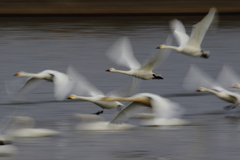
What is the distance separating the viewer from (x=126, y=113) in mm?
10984

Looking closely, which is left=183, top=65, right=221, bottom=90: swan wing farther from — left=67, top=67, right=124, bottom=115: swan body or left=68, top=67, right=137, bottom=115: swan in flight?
left=67, top=67, right=124, bottom=115: swan body

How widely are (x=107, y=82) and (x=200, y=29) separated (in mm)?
4289

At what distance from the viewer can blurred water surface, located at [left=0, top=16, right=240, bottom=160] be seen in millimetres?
10219

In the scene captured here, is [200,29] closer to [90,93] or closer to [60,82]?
[90,93]

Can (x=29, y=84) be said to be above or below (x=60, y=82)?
above

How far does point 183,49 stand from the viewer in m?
13.3

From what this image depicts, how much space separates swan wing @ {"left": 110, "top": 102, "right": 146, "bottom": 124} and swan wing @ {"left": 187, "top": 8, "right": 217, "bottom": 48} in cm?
254

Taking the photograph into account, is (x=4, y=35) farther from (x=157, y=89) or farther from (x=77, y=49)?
(x=157, y=89)

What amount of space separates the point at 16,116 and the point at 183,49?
3409 millimetres

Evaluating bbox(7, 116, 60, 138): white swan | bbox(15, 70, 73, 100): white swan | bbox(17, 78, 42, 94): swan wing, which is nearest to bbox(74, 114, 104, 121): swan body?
bbox(15, 70, 73, 100): white swan

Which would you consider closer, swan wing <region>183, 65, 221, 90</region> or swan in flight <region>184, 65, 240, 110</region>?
swan in flight <region>184, 65, 240, 110</region>

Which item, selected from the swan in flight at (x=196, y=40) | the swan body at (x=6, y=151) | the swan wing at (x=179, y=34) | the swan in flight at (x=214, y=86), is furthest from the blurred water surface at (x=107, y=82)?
the swan wing at (x=179, y=34)

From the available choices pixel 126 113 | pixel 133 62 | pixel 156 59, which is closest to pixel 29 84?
pixel 133 62

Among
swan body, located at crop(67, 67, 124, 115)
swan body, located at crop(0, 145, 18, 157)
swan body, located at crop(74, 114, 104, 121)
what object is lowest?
swan body, located at crop(0, 145, 18, 157)
